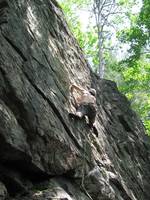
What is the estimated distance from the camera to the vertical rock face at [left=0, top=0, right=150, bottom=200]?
34.8 feet

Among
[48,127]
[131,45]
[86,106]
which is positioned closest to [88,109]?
[86,106]

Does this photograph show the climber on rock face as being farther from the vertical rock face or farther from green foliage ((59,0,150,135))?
green foliage ((59,0,150,135))

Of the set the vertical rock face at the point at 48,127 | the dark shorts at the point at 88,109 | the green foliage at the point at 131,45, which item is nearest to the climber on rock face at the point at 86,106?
the dark shorts at the point at 88,109

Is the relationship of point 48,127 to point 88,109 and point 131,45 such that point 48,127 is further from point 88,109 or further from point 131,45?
point 131,45

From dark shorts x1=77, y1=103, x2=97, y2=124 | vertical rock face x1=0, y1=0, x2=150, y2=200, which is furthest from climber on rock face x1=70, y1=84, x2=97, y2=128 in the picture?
vertical rock face x1=0, y1=0, x2=150, y2=200

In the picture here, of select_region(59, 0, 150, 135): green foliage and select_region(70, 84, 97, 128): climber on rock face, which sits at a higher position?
select_region(59, 0, 150, 135): green foliage

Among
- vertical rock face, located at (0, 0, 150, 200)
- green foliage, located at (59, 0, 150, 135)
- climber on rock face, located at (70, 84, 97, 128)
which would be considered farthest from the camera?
green foliage, located at (59, 0, 150, 135)

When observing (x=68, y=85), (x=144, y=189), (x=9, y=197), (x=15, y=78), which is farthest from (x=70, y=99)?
(x=144, y=189)

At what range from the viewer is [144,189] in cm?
1662

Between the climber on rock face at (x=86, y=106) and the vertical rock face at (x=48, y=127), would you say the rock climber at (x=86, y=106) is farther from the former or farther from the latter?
the vertical rock face at (x=48, y=127)

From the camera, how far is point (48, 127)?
11.4 meters

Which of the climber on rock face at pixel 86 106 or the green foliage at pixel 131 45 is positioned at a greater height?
the green foliage at pixel 131 45

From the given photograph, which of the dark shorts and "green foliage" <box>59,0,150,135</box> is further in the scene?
"green foliage" <box>59,0,150,135</box>

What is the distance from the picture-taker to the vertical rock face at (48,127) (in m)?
10.6
